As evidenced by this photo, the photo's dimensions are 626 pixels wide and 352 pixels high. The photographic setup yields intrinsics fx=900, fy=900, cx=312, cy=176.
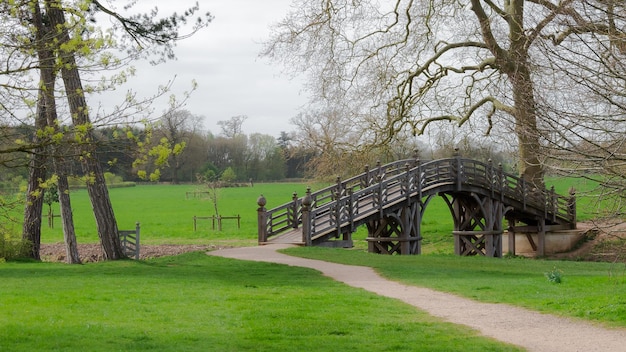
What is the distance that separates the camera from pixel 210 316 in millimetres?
13250

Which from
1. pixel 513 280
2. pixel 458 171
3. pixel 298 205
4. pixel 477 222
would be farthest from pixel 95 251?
pixel 513 280

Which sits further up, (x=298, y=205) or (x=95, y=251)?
(x=298, y=205)

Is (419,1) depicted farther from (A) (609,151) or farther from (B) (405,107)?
(A) (609,151)

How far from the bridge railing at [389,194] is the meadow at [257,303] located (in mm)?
2261

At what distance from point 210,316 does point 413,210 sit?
19305mm

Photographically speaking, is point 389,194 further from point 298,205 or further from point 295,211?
point 295,211

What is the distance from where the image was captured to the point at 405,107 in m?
38.1

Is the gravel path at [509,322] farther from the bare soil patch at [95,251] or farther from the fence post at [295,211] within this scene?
the bare soil patch at [95,251]

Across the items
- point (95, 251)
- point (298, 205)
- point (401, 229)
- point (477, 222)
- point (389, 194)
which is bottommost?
point (95, 251)

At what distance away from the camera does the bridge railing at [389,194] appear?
94.9 feet

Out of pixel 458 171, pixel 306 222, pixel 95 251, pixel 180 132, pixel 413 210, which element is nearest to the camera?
pixel 306 222

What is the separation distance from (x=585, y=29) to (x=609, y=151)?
1621 mm

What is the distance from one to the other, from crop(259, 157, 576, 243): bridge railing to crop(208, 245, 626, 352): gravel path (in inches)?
359

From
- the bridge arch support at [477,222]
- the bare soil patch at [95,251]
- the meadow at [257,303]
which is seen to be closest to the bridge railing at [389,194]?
the bridge arch support at [477,222]
